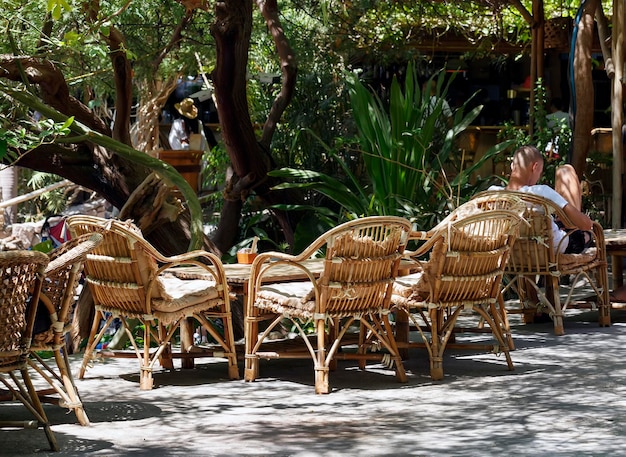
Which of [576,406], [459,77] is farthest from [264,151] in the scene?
[459,77]

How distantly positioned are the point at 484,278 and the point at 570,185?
1808 millimetres

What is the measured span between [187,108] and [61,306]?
1448 cm

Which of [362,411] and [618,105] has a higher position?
[618,105]

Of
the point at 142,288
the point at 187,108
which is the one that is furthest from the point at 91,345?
the point at 187,108

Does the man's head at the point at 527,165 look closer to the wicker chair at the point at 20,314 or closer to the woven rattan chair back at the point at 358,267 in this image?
the woven rattan chair back at the point at 358,267

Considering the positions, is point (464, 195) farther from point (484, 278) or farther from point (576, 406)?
point (576, 406)

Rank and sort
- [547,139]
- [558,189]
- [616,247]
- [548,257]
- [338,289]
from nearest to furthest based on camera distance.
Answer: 1. [338,289]
2. [548,257]
3. [558,189]
4. [616,247]
5. [547,139]

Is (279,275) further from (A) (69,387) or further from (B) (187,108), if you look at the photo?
(B) (187,108)

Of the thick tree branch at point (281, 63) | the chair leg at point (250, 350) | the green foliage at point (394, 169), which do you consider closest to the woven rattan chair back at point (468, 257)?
the chair leg at point (250, 350)

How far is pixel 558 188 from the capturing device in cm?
726

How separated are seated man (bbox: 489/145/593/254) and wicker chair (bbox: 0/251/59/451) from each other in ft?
11.8

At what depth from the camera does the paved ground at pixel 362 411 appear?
13.5ft

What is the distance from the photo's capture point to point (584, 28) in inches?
363

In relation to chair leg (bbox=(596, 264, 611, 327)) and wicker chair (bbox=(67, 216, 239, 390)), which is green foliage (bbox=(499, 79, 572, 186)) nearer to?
chair leg (bbox=(596, 264, 611, 327))
